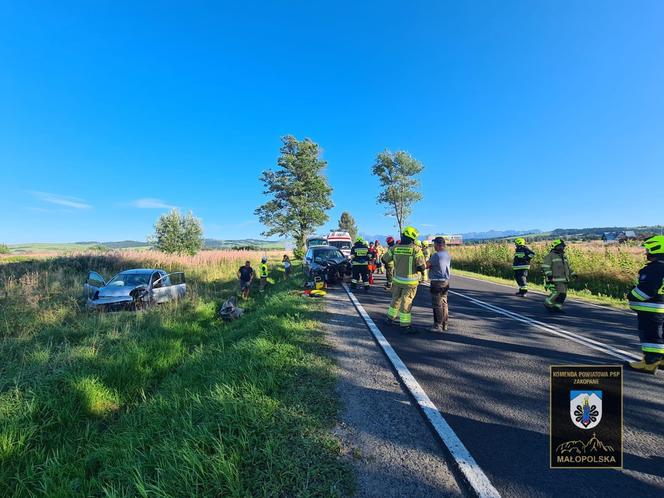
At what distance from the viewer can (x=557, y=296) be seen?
682 cm

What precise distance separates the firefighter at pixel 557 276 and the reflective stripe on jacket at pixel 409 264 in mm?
3886

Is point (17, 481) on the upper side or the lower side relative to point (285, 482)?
lower

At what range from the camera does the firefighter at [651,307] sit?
3746mm

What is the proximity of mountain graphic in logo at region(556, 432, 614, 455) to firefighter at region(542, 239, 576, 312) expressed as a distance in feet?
18.8

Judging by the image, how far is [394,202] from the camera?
37875 mm

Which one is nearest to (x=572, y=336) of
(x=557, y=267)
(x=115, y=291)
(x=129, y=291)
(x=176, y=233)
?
(x=557, y=267)

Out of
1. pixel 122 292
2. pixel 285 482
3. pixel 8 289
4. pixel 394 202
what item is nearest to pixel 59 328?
pixel 122 292

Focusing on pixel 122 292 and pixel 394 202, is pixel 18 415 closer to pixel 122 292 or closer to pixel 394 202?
pixel 122 292

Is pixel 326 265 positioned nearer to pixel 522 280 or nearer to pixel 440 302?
pixel 440 302

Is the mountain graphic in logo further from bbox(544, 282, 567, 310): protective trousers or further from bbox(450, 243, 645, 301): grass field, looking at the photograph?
bbox(450, 243, 645, 301): grass field

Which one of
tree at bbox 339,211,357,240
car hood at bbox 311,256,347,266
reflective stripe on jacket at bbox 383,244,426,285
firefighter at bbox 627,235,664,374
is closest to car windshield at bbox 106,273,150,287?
car hood at bbox 311,256,347,266

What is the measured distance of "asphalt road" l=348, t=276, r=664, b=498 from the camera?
205 cm

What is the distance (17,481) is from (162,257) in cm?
1751

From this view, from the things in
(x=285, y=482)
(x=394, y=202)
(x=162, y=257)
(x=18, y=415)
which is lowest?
(x=18, y=415)
